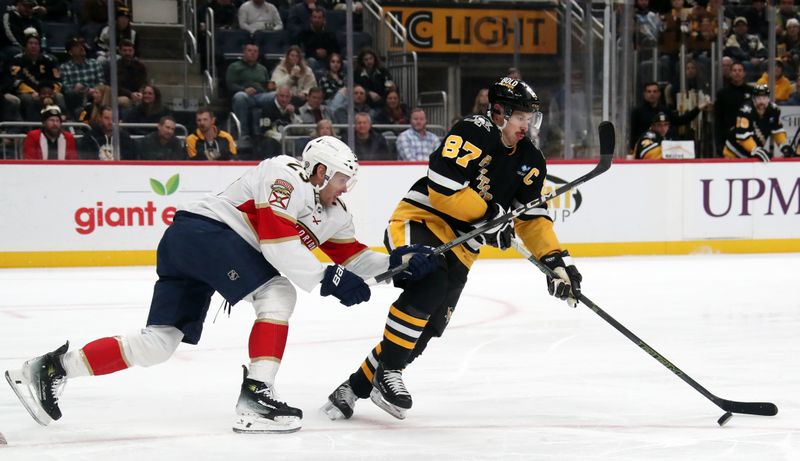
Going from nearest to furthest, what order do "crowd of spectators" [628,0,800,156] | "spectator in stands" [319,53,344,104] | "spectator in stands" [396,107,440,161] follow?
"spectator in stands" [396,107,440,161]
"spectator in stands" [319,53,344,104]
"crowd of spectators" [628,0,800,156]

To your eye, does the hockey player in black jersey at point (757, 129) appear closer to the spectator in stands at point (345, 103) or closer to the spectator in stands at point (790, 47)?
the spectator in stands at point (790, 47)

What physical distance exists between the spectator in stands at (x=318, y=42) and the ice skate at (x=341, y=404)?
649 cm

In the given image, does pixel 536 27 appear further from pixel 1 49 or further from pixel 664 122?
pixel 1 49

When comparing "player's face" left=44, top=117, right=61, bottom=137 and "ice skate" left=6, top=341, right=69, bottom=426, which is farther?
"player's face" left=44, top=117, right=61, bottom=137

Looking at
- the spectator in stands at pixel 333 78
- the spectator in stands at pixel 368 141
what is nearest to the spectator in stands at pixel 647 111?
the spectator in stands at pixel 368 141

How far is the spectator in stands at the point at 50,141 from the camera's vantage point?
8.70 meters

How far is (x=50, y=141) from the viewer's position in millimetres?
8758

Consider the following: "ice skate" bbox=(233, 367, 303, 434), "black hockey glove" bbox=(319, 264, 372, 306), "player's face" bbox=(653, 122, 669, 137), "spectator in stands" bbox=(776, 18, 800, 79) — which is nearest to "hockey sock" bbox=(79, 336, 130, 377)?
"ice skate" bbox=(233, 367, 303, 434)

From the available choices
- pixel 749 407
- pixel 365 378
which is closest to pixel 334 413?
pixel 365 378

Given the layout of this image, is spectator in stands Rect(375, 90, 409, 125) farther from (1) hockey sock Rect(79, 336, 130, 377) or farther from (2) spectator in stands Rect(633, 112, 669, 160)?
(1) hockey sock Rect(79, 336, 130, 377)

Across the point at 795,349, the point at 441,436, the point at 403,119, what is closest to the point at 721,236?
the point at 403,119

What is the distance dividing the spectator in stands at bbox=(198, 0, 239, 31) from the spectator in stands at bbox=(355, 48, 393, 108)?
3.94 ft

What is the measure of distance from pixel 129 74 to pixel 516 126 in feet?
19.9

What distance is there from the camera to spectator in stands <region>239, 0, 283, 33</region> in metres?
10.1
